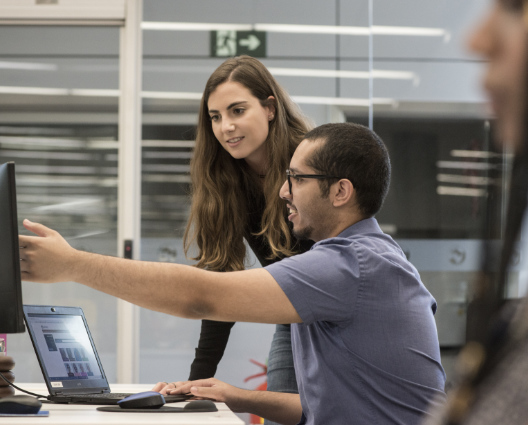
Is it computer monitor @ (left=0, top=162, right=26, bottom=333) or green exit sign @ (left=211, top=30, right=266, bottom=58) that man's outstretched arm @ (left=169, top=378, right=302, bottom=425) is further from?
green exit sign @ (left=211, top=30, right=266, bottom=58)

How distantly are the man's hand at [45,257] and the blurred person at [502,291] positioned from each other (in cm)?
91

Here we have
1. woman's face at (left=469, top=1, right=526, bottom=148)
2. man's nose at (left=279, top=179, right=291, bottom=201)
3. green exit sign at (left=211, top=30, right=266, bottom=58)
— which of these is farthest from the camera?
green exit sign at (left=211, top=30, right=266, bottom=58)

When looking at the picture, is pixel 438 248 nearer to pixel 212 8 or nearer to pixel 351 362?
pixel 212 8

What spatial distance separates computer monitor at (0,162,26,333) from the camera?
126 centimetres

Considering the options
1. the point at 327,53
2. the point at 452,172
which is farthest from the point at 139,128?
the point at 452,172

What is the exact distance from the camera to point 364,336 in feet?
4.48

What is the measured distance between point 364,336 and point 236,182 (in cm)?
93

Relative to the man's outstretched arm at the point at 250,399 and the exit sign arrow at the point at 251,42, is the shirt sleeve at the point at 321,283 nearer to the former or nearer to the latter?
the man's outstretched arm at the point at 250,399

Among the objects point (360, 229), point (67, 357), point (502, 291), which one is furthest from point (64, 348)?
point (502, 291)

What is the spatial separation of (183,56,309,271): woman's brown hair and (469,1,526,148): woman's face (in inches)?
58.3

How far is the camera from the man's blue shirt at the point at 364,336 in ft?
4.38

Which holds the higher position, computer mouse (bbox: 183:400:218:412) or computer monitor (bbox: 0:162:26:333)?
computer monitor (bbox: 0:162:26:333)

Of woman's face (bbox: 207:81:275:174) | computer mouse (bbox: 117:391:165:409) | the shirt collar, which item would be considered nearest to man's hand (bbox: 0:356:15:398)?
computer mouse (bbox: 117:391:165:409)

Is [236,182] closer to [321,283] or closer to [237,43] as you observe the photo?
[321,283]
